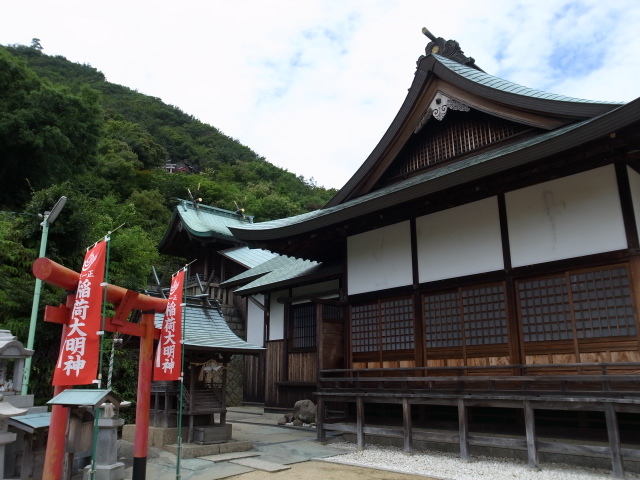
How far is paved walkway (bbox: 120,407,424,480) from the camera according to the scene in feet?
26.1

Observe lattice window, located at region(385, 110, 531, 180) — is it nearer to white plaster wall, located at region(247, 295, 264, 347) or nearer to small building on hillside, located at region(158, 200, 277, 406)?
white plaster wall, located at region(247, 295, 264, 347)

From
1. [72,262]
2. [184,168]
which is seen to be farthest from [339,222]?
[184,168]

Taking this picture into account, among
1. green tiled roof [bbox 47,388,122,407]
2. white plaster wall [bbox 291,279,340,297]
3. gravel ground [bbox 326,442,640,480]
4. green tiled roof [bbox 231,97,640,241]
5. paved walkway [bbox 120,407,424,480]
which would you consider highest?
green tiled roof [bbox 231,97,640,241]

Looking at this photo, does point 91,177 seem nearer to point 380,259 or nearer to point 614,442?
point 380,259

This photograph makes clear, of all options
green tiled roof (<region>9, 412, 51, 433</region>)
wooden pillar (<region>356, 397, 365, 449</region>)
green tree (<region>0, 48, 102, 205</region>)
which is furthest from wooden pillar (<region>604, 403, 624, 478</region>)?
green tree (<region>0, 48, 102, 205</region>)

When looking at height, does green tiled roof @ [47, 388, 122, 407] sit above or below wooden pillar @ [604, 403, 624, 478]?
above

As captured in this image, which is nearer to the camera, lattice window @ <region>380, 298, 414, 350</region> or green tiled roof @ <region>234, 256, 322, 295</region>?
lattice window @ <region>380, 298, 414, 350</region>

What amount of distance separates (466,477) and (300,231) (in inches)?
255

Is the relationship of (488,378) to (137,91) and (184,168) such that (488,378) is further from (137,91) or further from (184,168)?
(137,91)

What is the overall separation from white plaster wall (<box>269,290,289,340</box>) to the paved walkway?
16.4ft

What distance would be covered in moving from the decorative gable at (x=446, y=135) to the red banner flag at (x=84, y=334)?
8.28 m

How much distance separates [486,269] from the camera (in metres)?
9.86

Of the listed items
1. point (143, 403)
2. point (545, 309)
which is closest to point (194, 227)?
point (143, 403)

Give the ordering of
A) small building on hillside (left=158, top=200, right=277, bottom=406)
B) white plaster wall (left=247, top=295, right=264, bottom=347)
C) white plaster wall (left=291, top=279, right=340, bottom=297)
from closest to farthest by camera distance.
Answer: white plaster wall (left=291, top=279, right=340, bottom=297) < white plaster wall (left=247, top=295, right=264, bottom=347) < small building on hillside (left=158, top=200, right=277, bottom=406)
